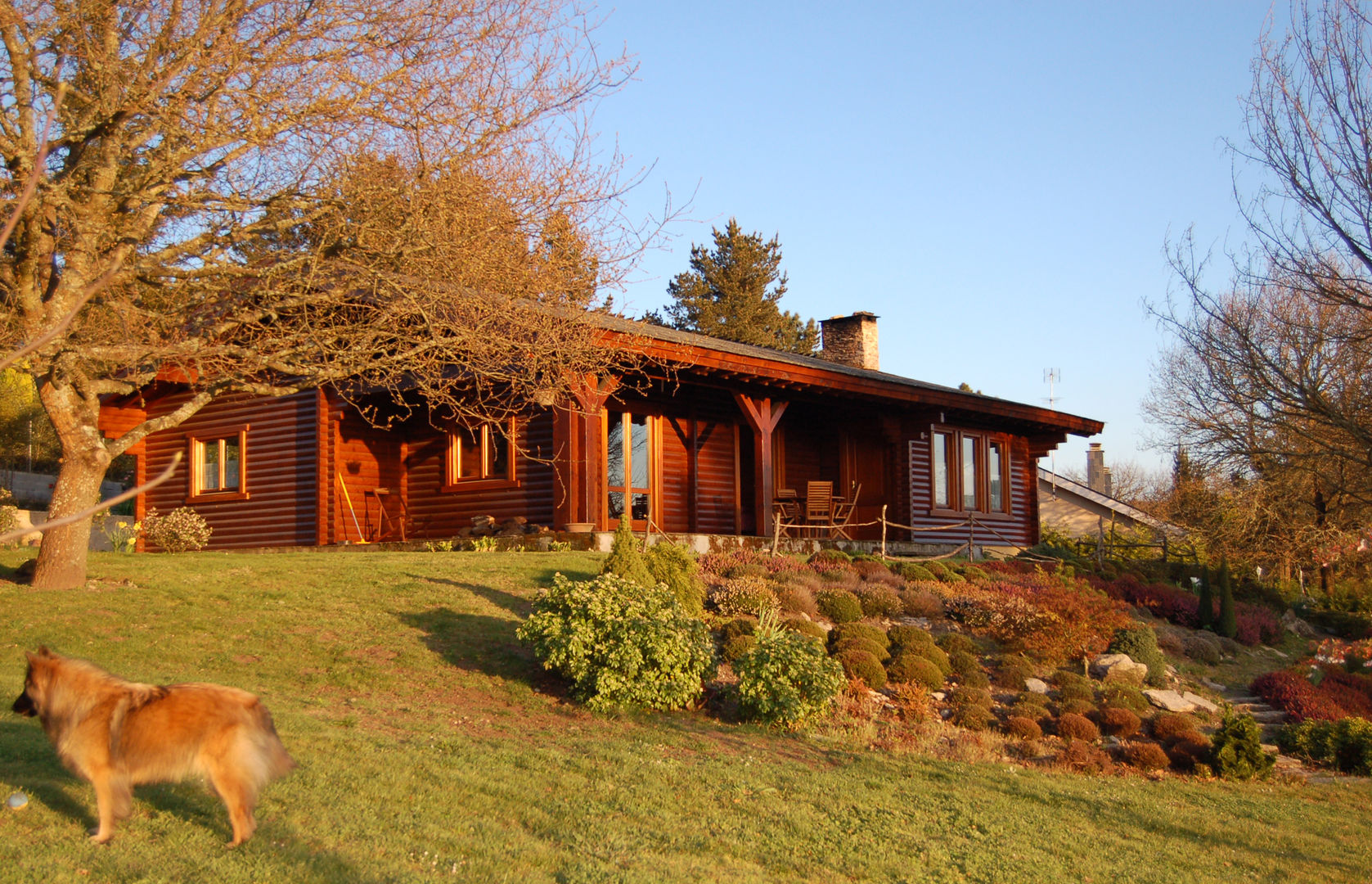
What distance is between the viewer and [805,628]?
1239 centimetres

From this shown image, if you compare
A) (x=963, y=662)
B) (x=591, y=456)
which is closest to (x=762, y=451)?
(x=591, y=456)

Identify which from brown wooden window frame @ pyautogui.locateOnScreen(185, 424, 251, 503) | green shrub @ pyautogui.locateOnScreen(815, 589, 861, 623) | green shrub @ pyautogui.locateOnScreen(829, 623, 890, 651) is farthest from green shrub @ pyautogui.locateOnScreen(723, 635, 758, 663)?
brown wooden window frame @ pyautogui.locateOnScreen(185, 424, 251, 503)

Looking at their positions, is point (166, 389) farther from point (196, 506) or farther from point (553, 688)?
point (553, 688)

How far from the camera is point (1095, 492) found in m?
43.5

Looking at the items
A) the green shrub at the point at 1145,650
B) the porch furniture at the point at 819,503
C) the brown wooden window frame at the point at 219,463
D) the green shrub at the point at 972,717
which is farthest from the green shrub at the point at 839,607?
the brown wooden window frame at the point at 219,463

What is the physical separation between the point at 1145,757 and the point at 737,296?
41.1 meters

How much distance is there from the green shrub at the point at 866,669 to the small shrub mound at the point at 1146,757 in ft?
7.94

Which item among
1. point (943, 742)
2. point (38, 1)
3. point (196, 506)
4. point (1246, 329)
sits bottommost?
point (943, 742)

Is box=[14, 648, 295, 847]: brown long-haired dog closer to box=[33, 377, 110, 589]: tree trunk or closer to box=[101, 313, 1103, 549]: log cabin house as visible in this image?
box=[33, 377, 110, 589]: tree trunk

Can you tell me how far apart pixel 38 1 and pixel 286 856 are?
28.0 feet

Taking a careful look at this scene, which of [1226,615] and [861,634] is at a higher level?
[861,634]

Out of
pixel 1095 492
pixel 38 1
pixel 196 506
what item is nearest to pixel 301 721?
pixel 38 1

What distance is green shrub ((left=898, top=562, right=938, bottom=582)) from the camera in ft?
52.3

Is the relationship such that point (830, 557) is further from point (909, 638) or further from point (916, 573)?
point (909, 638)
